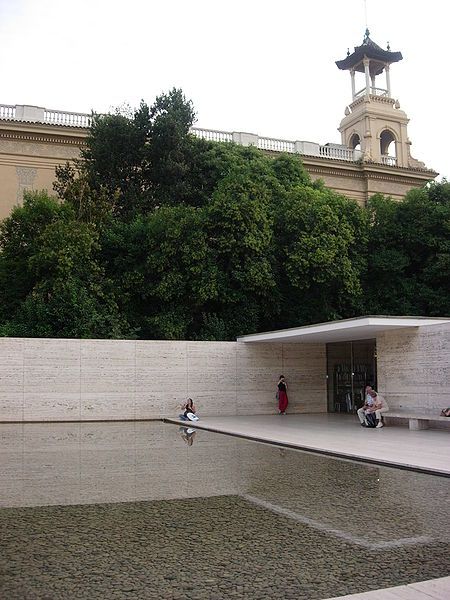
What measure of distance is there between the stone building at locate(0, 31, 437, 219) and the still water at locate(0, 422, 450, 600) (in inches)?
877

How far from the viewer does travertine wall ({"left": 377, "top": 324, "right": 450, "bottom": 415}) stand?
56.4ft

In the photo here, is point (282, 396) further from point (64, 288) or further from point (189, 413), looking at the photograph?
point (64, 288)

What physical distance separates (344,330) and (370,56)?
27.6 metres

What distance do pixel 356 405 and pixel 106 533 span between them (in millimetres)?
18660

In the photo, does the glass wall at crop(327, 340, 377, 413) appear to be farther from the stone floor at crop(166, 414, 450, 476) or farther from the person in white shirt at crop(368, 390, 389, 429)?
the person in white shirt at crop(368, 390, 389, 429)

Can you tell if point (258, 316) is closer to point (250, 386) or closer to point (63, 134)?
point (250, 386)

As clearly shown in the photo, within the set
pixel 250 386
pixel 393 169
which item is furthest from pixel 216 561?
pixel 393 169

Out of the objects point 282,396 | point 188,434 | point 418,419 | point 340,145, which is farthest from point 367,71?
point 188,434

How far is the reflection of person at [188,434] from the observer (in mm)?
14598

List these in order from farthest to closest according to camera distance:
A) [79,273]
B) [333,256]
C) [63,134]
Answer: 1. [63,134]
2. [333,256]
3. [79,273]

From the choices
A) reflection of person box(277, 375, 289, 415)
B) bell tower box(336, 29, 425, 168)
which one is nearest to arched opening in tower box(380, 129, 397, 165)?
bell tower box(336, 29, 425, 168)

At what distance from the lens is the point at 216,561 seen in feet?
17.2

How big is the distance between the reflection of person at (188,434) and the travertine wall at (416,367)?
6.14m

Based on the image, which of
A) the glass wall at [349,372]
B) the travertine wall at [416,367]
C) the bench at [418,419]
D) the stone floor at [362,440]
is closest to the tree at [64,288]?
the stone floor at [362,440]
